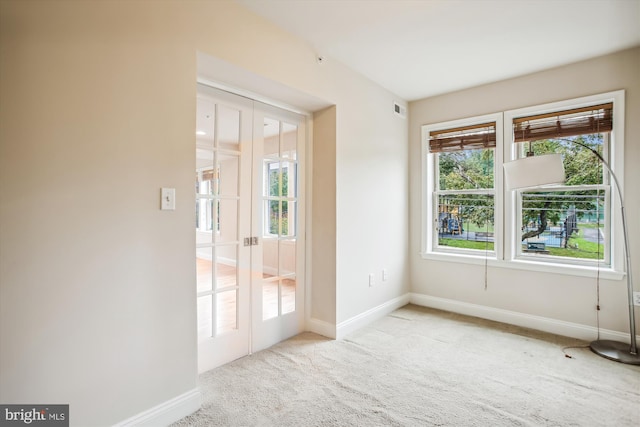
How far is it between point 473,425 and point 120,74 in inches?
105

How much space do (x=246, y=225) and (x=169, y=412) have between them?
4.41 ft

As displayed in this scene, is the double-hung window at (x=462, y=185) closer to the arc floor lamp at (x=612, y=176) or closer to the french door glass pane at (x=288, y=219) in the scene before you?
the arc floor lamp at (x=612, y=176)

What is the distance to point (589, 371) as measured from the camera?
241 cm

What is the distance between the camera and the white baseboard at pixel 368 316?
3065 mm

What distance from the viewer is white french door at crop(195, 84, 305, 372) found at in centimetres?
237

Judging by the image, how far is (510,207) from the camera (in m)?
3.41

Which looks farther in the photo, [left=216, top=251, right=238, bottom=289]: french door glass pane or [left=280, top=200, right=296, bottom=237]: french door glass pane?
[left=280, top=200, right=296, bottom=237]: french door glass pane

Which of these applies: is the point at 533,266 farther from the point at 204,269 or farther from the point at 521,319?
the point at 204,269

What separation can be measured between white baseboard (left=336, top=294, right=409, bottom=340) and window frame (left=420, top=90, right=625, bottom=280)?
0.63 metres

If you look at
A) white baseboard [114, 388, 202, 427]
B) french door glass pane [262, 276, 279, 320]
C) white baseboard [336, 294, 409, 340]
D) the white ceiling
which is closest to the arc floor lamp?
the white ceiling

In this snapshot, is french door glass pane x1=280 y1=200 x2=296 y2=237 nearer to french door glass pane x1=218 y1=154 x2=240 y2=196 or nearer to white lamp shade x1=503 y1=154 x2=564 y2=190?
french door glass pane x1=218 y1=154 x2=240 y2=196

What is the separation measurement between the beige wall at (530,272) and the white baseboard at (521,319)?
0.15 ft

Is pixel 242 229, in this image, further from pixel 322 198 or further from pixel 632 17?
pixel 632 17

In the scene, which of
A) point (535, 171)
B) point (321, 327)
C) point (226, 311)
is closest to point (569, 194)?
point (535, 171)
